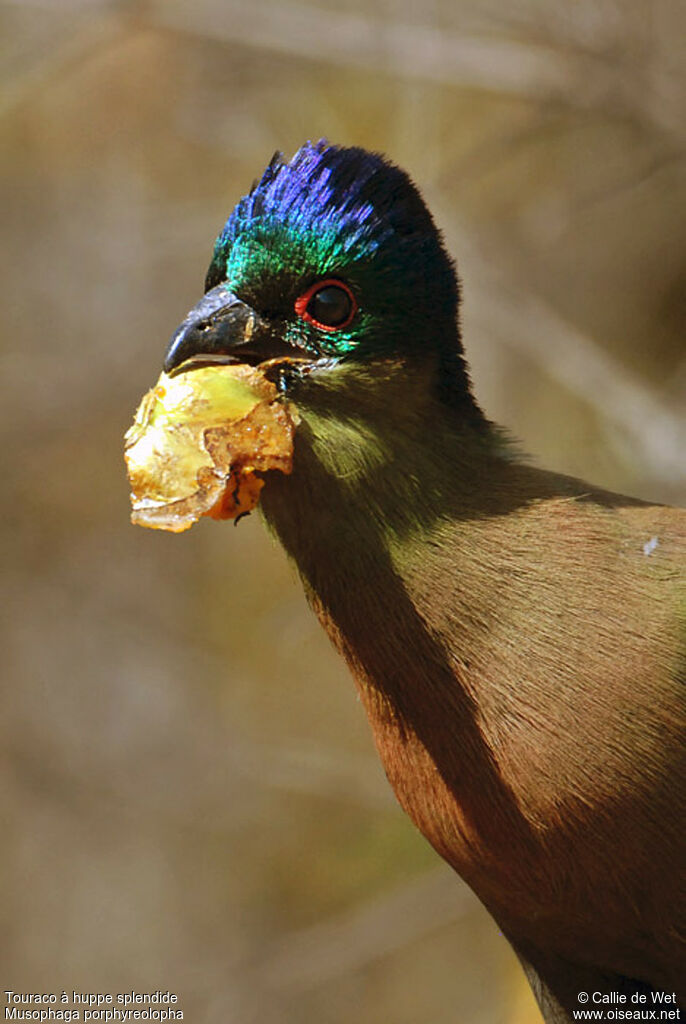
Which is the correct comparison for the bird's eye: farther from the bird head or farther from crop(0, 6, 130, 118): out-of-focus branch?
crop(0, 6, 130, 118): out-of-focus branch

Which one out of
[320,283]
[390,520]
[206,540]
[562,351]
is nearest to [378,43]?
[562,351]

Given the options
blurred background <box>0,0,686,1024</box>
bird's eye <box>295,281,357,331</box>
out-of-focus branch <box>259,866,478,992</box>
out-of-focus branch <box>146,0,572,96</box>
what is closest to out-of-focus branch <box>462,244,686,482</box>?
blurred background <box>0,0,686,1024</box>

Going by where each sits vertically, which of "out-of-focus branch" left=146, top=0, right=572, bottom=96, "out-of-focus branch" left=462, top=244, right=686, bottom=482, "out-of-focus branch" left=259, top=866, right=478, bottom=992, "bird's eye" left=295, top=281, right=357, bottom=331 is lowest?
"out-of-focus branch" left=259, top=866, right=478, bottom=992

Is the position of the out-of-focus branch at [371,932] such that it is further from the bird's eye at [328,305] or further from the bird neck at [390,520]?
the bird's eye at [328,305]

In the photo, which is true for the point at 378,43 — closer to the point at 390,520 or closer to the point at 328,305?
the point at 328,305

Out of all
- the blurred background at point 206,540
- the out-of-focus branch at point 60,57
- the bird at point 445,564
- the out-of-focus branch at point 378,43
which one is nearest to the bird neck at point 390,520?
the bird at point 445,564

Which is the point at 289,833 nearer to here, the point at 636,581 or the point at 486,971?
the point at 486,971
